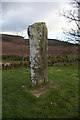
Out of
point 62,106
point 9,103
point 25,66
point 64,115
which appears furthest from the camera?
point 25,66

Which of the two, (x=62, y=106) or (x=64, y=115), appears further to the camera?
(x=62, y=106)

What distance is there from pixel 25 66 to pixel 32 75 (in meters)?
7.64

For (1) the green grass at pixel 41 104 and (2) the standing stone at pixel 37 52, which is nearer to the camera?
(1) the green grass at pixel 41 104

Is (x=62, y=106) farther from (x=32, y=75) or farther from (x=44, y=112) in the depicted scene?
(x=32, y=75)

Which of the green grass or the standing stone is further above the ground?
the standing stone

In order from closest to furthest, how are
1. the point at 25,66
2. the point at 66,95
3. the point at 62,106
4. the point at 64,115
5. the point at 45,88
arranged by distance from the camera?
the point at 64,115 < the point at 62,106 < the point at 66,95 < the point at 45,88 < the point at 25,66

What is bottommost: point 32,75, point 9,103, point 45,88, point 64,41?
point 9,103

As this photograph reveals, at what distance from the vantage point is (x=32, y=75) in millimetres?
4887

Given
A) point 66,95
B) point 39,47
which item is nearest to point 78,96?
point 66,95

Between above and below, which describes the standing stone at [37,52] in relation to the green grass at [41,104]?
above

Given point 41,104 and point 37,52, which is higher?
point 37,52

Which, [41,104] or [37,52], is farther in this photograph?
[37,52]

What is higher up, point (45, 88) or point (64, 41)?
point (64, 41)

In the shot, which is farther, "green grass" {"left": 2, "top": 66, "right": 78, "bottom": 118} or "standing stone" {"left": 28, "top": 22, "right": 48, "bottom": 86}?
"standing stone" {"left": 28, "top": 22, "right": 48, "bottom": 86}
